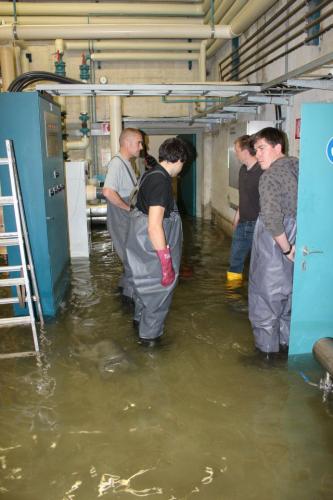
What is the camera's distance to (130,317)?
3668mm

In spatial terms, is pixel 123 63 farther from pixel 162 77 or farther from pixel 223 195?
pixel 223 195

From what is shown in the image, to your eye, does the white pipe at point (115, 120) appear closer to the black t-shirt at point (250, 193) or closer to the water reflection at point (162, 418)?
the black t-shirt at point (250, 193)

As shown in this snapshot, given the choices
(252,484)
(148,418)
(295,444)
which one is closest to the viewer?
(252,484)

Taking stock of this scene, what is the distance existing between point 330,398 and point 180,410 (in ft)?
2.86

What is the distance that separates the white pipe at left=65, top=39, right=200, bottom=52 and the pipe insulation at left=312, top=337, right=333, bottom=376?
231 inches

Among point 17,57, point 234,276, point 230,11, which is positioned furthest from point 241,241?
point 17,57

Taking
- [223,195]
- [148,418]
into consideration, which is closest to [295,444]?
[148,418]

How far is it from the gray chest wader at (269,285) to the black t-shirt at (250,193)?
1252 millimetres

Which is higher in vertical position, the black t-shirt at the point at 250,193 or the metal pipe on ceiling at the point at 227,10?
the metal pipe on ceiling at the point at 227,10

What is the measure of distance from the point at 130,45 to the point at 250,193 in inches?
170

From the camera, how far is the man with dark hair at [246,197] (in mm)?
3953

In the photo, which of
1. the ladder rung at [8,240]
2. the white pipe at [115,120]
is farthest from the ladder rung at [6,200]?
the white pipe at [115,120]

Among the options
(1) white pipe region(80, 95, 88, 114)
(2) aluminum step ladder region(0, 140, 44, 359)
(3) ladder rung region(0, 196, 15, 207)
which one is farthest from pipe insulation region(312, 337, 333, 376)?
(1) white pipe region(80, 95, 88, 114)

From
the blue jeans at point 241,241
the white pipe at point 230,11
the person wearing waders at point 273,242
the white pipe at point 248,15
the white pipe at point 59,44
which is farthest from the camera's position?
the white pipe at point 59,44
